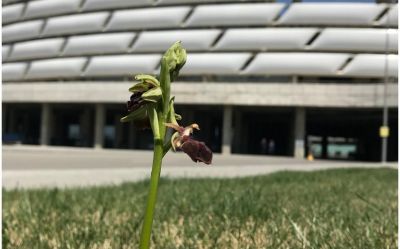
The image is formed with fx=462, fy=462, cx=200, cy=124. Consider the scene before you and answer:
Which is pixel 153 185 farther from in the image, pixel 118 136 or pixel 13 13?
pixel 13 13

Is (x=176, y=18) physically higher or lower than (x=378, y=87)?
higher

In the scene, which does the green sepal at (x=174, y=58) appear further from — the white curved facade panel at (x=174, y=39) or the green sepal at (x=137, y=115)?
the white curved facade panel at (x=174, y=39)

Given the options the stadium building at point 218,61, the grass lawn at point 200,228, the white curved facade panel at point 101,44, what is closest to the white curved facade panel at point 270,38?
the stadium building at point 218,61

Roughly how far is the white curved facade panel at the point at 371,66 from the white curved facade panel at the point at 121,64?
18585 mm

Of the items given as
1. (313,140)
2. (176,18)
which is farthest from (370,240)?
(313,140)

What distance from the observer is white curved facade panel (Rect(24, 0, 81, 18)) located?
2096 inches

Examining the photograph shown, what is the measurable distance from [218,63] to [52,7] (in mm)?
23155

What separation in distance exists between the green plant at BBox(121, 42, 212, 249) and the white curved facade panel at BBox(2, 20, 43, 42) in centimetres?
5767

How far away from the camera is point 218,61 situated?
143 ft

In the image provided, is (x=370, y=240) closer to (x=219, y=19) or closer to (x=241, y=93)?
(x=241, y=93)

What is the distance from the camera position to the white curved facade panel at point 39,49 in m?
52.2

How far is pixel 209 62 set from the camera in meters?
43.7

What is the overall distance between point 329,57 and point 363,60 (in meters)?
2.97

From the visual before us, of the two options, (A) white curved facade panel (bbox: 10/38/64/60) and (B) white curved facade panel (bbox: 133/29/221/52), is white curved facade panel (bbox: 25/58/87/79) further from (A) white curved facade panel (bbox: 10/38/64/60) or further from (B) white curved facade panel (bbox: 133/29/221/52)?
(B) white curved facade panel (bbox: 133/29/221/52)
